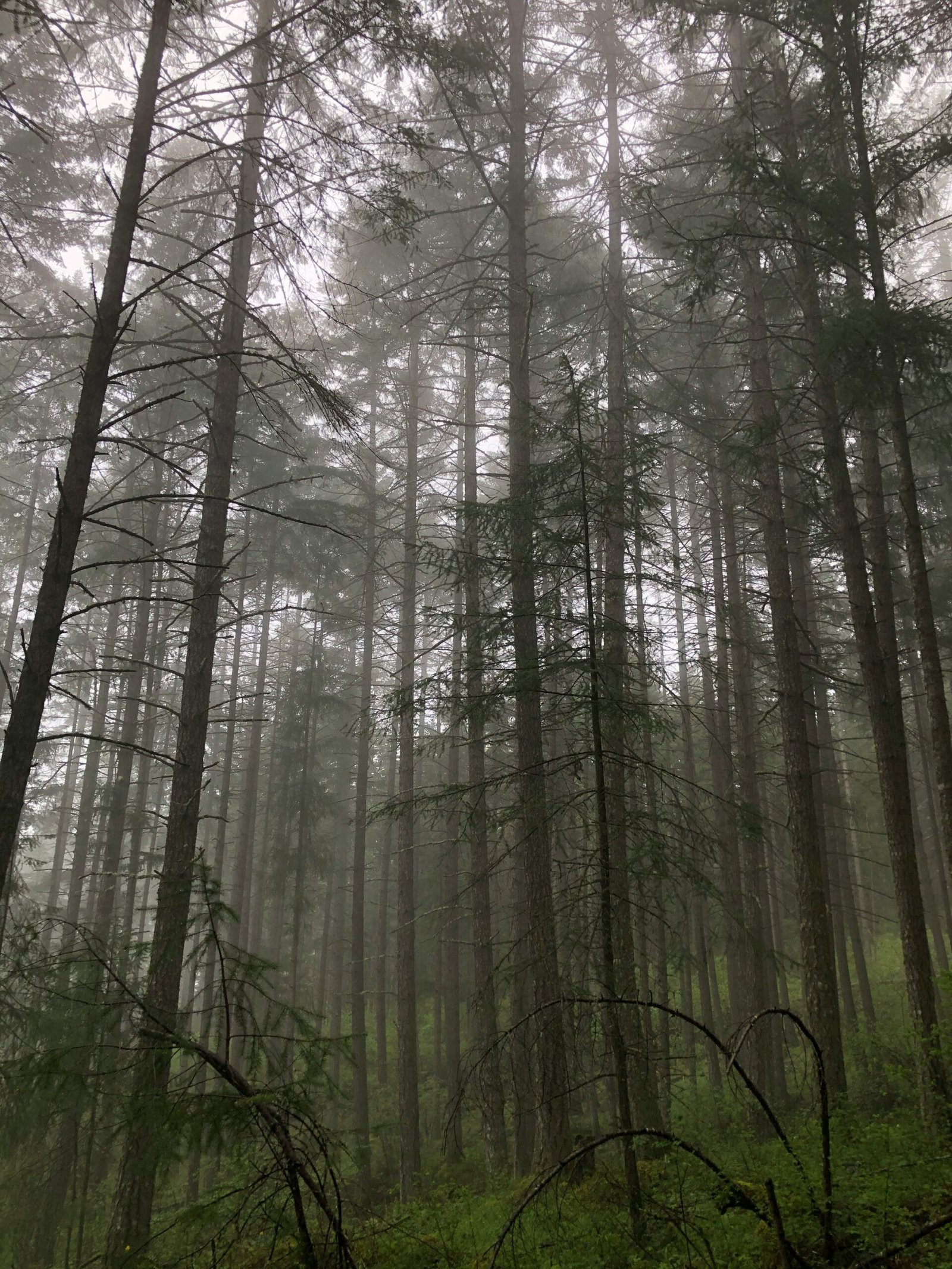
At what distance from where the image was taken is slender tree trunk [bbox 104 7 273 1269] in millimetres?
5406

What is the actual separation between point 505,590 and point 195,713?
4.75m

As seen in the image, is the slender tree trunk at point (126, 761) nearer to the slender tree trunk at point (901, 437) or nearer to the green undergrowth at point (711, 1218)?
the green undergrowth at point (711, 1218)

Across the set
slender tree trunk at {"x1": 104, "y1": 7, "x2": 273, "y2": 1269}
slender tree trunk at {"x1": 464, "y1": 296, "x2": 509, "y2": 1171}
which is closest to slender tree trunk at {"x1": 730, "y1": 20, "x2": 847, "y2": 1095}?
slender tree trunk at {"x1": 464, "y1": 296, "x2": 509, "y2": 1171}

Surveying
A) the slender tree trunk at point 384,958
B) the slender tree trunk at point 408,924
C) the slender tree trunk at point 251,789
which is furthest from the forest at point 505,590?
the slender tree trunk at point 384,958

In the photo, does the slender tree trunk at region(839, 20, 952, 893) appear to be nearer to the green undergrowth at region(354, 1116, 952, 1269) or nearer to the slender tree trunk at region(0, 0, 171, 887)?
the green undergrowth at region(354, 1116, 952, 1269)

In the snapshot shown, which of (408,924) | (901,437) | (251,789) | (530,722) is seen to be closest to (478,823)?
(530,722)

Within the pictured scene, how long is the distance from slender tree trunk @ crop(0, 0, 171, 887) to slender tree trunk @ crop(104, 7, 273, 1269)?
76 cm

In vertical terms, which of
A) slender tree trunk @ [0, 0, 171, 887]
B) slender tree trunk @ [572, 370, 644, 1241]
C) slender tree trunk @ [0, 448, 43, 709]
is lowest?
slender tree trunk @ [572, 370, 644, 1241]

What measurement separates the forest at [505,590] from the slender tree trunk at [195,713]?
8 centimetres

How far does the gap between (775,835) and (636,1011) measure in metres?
17.5

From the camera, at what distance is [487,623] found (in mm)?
8359

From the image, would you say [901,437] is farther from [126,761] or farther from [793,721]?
[126,761]

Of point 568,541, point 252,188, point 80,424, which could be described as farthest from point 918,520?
point 252,188

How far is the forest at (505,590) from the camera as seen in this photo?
5074mm
